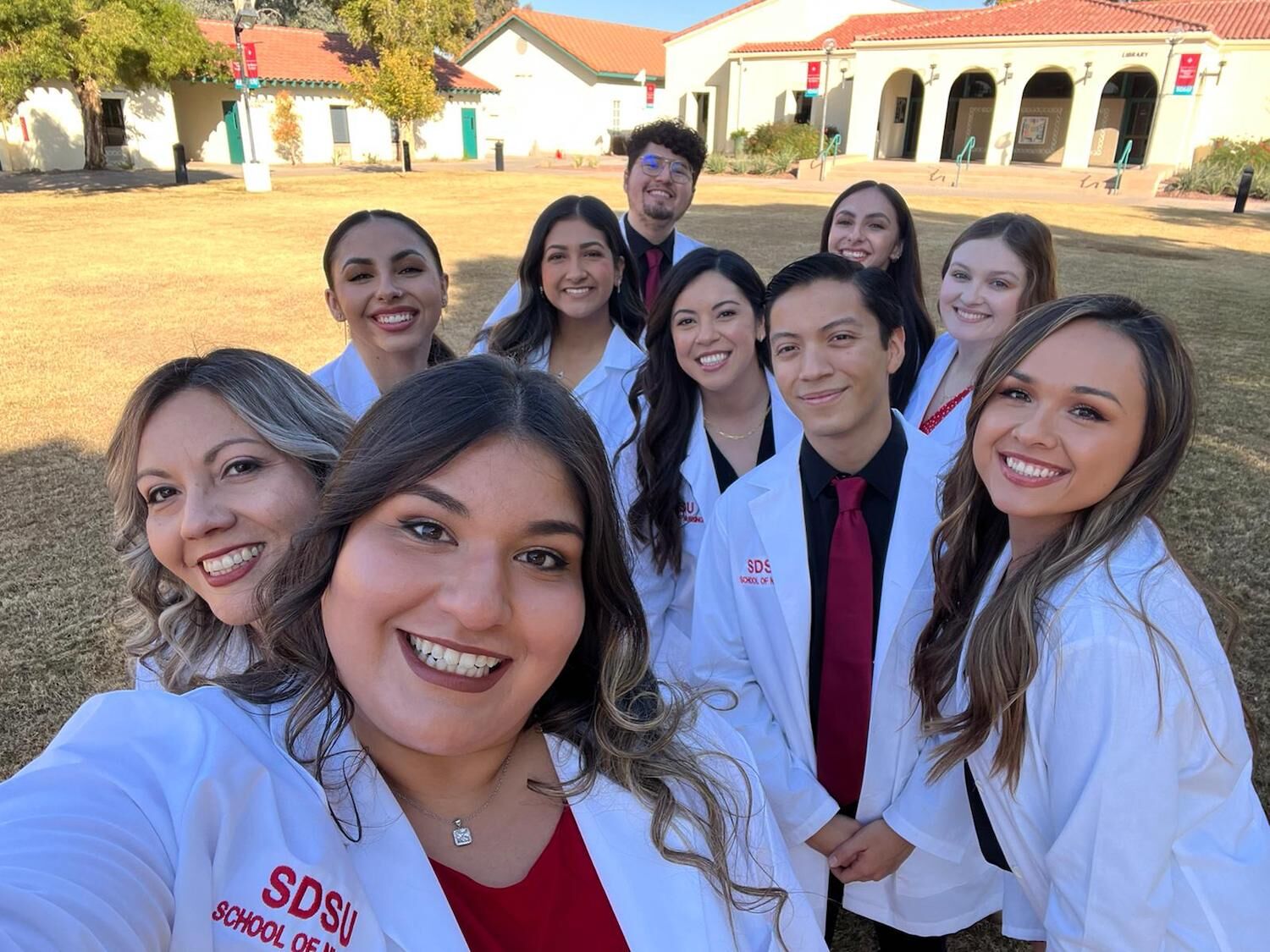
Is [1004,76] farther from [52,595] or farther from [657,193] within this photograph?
[52,595]

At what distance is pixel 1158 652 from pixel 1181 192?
28256 mm

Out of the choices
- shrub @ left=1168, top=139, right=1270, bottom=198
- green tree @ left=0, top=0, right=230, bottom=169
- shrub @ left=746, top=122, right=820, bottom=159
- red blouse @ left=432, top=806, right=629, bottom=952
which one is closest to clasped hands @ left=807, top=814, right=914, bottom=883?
red blouse @ left=432, top=806, right=629, bottom=952

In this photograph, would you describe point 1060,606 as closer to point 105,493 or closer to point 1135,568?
point 1135,568

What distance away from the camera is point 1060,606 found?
1.56 metres

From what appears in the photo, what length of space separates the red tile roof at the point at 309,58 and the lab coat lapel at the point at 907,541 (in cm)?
3639

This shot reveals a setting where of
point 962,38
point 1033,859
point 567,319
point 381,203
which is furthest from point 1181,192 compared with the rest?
point 1033,859

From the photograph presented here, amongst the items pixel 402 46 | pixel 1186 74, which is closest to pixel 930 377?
pixel 1186 74

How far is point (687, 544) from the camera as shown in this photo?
2.83m

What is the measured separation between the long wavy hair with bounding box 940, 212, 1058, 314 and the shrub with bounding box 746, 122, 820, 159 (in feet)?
93.9

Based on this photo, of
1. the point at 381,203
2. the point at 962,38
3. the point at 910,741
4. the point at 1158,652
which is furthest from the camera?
the point at 962,38

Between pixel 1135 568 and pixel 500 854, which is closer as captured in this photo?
pixel 500 854

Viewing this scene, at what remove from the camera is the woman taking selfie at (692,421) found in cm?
274


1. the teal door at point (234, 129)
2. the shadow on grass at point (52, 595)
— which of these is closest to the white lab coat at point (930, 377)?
the shadow on grass at point (52, 595)

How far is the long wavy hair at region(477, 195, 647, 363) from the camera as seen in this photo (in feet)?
12.0
